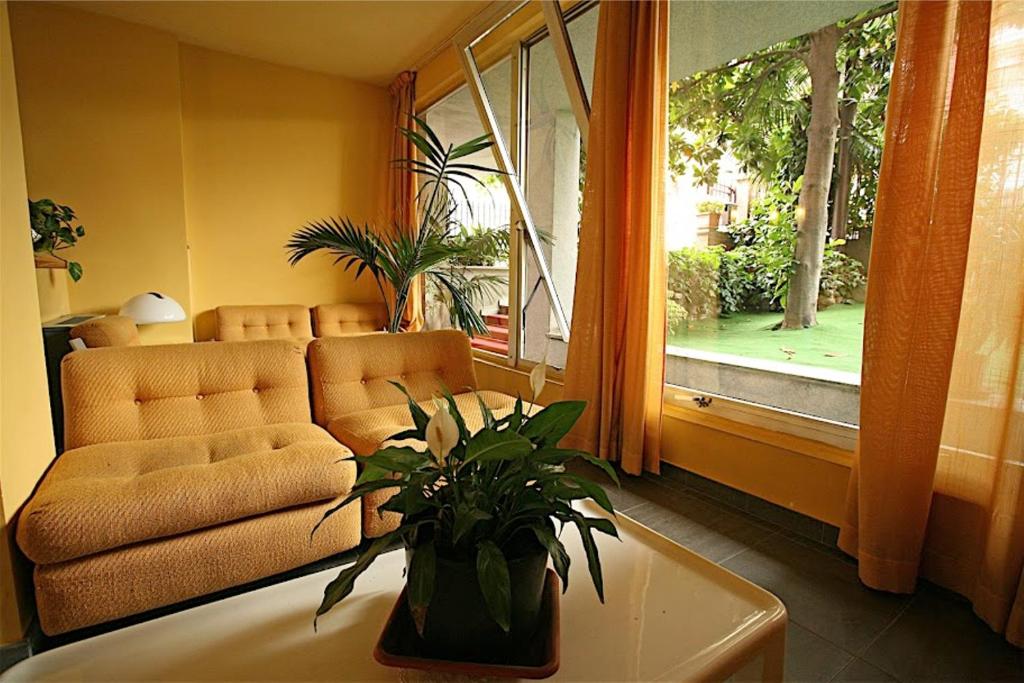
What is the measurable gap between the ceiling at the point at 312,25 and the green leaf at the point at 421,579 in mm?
3490

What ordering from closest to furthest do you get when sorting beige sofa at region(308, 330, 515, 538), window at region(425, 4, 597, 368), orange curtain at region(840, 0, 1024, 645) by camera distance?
orange curtain at region(840, 0, 1024, 645) < beige sofa at region(308, 330, 515, 538) < window at region(425, 4, 597, 368)

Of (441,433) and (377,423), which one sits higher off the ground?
(441,433)

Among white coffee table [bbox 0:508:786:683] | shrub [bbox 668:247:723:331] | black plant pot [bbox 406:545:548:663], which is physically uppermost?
shrub [bbox 668:247:723:331]

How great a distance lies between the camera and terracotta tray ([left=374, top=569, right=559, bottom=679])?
73 cm

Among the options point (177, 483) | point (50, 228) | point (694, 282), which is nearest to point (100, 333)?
point (50, 228)


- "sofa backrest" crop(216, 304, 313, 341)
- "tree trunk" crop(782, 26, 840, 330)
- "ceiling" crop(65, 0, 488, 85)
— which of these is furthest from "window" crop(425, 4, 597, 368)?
"sofa backrest" crop(216, 304, 313, 341)

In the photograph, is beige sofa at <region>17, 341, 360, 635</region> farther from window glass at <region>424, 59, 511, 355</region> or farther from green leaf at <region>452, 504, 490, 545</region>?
window glass at <region>424, 59, 511, 355</region>

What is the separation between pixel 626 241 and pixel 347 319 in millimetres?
2911

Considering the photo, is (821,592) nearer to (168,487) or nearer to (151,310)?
(168,487)

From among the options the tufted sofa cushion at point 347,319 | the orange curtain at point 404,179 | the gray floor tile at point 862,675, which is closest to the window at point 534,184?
the orange curtain at point 404,179

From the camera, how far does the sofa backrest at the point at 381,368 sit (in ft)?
7.32

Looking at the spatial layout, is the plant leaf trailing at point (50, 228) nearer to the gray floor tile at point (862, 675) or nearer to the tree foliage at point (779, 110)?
the tree foliage at point (779, 110)

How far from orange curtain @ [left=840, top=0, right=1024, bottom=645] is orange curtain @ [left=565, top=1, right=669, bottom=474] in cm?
89

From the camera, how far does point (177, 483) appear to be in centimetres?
144
